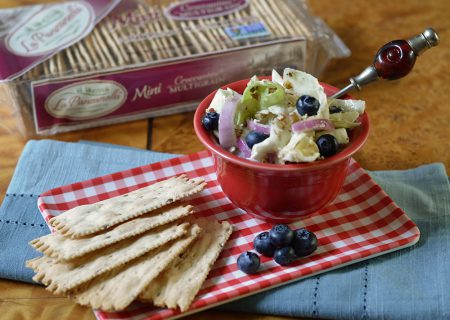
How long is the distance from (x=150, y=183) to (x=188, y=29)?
0.55 metres

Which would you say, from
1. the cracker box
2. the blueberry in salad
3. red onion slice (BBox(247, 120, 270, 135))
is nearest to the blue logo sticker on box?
the cracker box

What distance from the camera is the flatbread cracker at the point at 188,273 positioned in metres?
1.06

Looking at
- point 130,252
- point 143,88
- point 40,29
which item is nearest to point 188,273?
point 130,252

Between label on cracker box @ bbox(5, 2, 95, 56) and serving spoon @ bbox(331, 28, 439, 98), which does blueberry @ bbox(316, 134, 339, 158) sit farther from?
label on cracker box @ bbox(5, 2, 95, 56)

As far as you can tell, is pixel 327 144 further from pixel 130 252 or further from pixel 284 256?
pixel 130 252

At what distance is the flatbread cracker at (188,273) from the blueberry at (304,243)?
0.41 ft

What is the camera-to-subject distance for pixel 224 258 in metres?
1.18

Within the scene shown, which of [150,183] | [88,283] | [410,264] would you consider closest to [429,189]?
[410,264]

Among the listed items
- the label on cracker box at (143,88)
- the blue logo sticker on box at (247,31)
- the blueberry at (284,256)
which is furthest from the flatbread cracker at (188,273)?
the blue logo sticker on box at (247,31)

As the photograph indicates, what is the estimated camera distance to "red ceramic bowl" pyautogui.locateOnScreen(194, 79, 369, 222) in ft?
3.75

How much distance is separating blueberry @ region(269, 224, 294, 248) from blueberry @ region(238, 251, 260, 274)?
5 cm

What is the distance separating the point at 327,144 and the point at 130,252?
14.9 inches

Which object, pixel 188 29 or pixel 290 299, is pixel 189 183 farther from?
pixel 188 29

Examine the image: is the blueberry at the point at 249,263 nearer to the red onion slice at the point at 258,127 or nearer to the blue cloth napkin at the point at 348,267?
the blue cloth napkin at the point at 348,267
